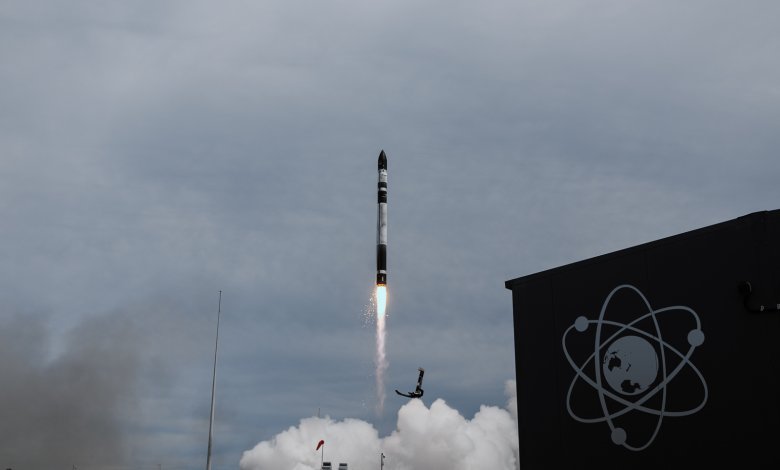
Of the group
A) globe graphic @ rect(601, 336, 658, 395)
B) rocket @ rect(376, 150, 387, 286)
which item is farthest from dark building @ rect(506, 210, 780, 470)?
rocket @ rect(376, 150, 387, 286)

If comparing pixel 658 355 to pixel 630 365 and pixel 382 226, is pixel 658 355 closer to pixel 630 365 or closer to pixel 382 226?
pixel 630 365

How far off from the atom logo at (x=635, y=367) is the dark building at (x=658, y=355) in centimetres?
3

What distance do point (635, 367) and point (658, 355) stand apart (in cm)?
Result: 72

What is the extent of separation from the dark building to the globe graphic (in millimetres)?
25

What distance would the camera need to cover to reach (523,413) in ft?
71.6

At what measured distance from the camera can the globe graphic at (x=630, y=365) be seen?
738 inches

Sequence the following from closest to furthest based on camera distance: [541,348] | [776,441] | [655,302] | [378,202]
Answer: [776,441], [655,302], [541,348], [378,202]

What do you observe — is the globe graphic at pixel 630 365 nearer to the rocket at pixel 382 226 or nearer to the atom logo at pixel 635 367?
the atom logo at pixel 635 367

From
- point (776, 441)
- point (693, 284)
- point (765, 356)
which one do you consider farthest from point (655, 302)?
point (776, 441)

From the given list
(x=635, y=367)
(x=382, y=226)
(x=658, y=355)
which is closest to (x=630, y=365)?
(x=635, y=367)

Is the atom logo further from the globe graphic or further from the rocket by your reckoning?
the rocket

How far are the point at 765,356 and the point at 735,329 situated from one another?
0.85 meters

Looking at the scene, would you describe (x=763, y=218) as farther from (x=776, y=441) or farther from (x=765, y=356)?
(x=776, y=441)

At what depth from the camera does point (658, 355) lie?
730 inches
